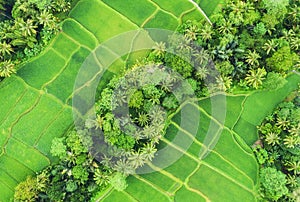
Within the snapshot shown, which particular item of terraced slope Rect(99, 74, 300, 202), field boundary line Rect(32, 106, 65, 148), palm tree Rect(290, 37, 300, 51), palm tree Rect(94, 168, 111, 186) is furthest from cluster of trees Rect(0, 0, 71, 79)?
palm tree Rect(290, 37, 300, 51)

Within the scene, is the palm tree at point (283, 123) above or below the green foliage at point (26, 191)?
above

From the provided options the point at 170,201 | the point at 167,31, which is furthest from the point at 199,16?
the point at 170,201

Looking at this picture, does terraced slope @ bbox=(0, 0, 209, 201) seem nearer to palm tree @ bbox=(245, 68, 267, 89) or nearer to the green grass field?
palm tree @ bbox=(245, 68, 267, 89)

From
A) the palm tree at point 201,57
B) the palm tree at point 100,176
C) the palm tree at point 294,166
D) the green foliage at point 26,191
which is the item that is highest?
the palm tree at point 201,57

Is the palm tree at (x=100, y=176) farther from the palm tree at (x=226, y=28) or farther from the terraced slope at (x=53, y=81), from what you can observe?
the palm tree at (x=226, y=28)

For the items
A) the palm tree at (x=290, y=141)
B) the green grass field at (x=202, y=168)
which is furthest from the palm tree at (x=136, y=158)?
the palm tree at (x=290, y=141)

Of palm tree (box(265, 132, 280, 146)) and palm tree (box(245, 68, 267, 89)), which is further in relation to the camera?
palm tree (box(245, 68, 267, 89))

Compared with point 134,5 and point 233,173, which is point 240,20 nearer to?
point 134,5
